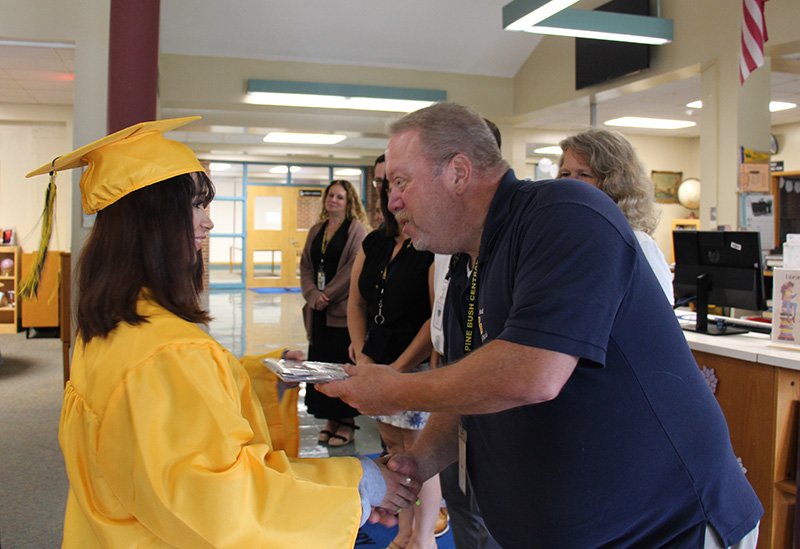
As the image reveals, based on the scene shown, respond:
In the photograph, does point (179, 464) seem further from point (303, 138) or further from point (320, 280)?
point (303, 138)

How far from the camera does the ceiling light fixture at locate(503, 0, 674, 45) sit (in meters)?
4.71

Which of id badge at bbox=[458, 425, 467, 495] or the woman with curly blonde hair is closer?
id badge at bbox=[458, 425, 467, 495]

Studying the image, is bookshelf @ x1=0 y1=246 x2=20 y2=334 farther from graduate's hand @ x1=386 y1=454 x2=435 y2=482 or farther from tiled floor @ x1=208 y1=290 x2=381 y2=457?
graduate's hand @ x1=386 y1=454 x2=435 y2=482

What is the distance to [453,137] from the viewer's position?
1.28 meters

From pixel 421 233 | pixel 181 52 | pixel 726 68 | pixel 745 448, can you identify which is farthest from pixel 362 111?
pixel 421 233

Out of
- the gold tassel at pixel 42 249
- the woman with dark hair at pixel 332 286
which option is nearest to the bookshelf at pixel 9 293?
the woman with dark hair at pixel 332 286

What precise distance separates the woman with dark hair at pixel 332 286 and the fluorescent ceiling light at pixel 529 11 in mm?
1825

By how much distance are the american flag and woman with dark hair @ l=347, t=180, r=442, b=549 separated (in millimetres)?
3473

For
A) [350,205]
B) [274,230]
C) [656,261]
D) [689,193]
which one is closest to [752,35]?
A: [350,205]

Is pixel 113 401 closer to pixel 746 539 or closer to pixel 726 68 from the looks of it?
pixel 746 539

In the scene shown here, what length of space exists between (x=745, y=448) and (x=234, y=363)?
219 centimetres

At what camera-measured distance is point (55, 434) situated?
175 inches

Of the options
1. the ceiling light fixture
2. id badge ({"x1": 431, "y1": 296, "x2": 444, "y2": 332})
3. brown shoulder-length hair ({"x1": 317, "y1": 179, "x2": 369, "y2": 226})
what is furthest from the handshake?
the ceiling light fixture

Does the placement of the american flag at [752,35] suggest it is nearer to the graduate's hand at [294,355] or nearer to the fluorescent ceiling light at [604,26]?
the fluorescent ceiling light at [604,26]
